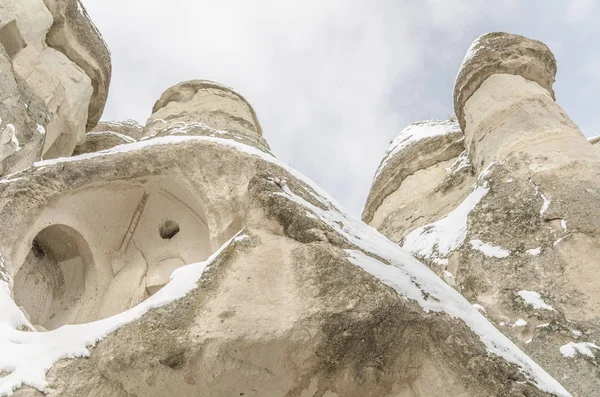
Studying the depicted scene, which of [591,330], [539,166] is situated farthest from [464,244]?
[591,330]

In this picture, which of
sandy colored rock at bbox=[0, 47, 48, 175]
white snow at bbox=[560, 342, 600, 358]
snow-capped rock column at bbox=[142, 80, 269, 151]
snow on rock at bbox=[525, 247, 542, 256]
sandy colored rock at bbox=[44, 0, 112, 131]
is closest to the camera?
white snow at bbox=[560, 342, 600, 358]

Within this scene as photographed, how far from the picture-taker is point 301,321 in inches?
116

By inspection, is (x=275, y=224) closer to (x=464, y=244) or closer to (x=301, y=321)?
(x=301, y=321)

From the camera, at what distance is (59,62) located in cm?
1023

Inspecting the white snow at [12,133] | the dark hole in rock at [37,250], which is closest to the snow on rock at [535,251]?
the dark hole in rock at [37,250]

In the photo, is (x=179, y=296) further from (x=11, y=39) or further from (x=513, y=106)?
(x=11, y=39)

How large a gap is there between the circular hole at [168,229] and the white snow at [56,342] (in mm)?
2866

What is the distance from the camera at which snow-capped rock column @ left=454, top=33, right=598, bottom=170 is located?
23.4 ft


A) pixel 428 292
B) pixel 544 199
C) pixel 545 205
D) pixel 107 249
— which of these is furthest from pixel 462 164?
pixel 428 292

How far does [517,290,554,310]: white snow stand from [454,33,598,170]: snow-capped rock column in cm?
188

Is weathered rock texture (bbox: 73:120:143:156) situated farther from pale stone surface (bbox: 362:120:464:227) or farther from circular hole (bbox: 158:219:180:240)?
circular hole (bbox: 158:219:180:240)

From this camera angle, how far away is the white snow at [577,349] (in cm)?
471

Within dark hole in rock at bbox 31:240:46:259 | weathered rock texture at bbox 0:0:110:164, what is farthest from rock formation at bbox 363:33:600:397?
weathered rock texture at bbox 0:0:110:164

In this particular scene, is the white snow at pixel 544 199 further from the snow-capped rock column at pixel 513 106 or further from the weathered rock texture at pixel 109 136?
the weathered rock texture at pixel 109 136
